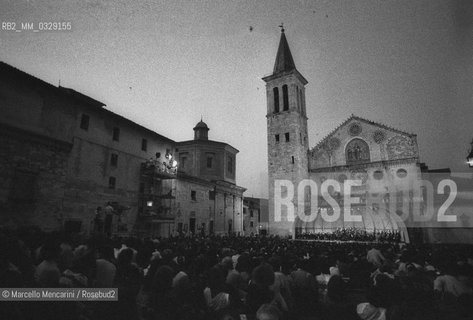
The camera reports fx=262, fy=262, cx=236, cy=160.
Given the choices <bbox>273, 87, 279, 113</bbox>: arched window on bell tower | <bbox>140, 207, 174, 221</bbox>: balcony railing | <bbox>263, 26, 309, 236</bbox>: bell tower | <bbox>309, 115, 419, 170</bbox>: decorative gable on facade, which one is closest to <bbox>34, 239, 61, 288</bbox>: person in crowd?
<bbox>140, 207, 174, 221</bbox>: balcony railing

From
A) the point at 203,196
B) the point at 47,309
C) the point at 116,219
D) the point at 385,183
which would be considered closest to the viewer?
the point at 47,309

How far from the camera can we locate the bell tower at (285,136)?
3675 centimetres

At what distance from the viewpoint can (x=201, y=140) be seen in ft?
126

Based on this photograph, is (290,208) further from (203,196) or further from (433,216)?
(433,216)

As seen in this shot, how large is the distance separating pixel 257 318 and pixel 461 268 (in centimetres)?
505

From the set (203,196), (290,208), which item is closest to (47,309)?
(203,196)

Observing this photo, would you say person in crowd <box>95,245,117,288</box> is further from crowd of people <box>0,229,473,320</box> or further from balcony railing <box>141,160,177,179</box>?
balcony railing <box>141,160,177,179</box>

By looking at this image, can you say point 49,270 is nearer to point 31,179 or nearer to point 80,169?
point 31,179

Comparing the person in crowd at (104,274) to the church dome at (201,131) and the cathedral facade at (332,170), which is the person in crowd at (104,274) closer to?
the cathedral facade at (332,170)

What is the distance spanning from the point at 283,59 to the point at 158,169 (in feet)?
96.1

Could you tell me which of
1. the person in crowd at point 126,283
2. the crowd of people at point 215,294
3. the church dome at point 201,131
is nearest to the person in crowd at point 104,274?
the crowd of people at point 215,294

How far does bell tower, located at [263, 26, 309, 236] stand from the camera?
3675cm

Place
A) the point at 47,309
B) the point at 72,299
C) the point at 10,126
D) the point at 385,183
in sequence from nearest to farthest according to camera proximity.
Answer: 1. the point at 47,309
2. the point at 72,299
3. the point at 10,126
4. the point at 385,183

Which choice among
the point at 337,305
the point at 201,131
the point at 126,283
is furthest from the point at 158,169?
the point at 337,305
